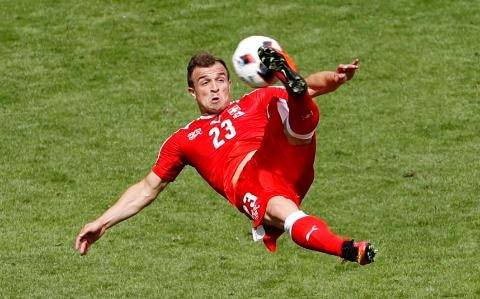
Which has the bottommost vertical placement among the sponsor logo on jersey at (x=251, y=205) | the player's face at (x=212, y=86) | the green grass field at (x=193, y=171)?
the green grass field at (x=193, y=171)

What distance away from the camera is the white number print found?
1388cm

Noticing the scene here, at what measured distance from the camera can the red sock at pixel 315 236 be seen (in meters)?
12.0

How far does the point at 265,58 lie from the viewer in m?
12.4

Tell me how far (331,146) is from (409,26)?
14.7ft

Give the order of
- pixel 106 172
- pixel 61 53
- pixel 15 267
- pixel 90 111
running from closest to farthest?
pixel 15 267 → pixel 106 172 → pixel 90 111 → pixel 61 53

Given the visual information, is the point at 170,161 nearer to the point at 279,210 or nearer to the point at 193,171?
the point at 279,210

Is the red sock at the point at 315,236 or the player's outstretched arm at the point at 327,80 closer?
the red sock at the point at 315,236

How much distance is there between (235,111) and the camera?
46.1 feet

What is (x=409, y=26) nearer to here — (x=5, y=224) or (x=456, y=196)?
(x=456, y=196)

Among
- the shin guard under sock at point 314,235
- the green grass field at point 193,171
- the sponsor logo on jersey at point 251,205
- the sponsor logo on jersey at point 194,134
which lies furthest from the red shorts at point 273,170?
the green grass field at point 193,171

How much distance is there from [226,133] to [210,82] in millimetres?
589

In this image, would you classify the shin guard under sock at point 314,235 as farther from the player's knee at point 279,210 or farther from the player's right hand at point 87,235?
the player's right hand at point 87,235

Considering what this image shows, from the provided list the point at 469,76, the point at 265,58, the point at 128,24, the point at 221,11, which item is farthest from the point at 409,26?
the point at 265,58

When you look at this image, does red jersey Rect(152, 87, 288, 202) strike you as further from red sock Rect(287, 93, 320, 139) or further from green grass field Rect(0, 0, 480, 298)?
green grass field Rect(0, 0, 480, 298)
